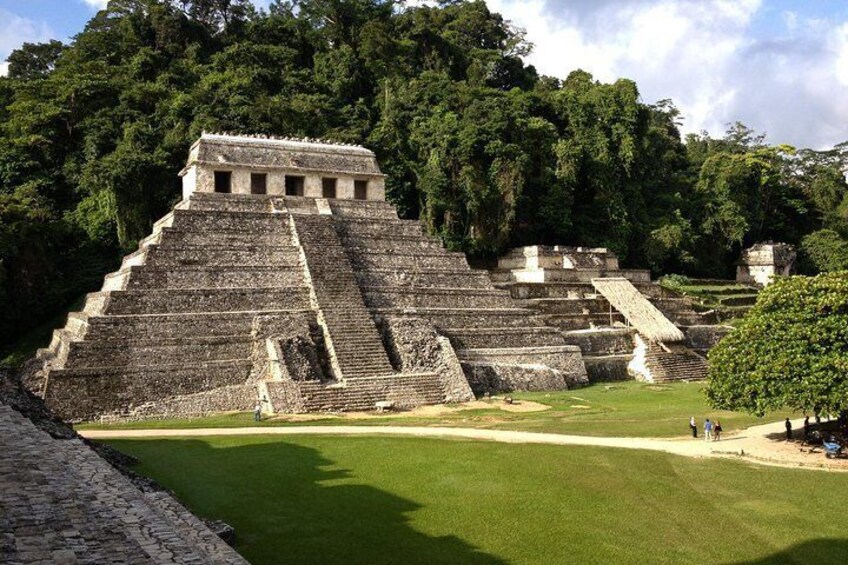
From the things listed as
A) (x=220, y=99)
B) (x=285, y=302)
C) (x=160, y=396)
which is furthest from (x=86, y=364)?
(x=220, y=99)

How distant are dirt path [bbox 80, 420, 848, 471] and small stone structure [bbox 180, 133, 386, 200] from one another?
14.0 meters

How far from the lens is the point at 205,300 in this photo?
26156mm

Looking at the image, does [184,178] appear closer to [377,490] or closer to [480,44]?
[377,490]

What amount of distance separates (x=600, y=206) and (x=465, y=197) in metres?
10.9

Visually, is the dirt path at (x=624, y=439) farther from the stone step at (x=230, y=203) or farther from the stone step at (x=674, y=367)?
the stone step at (x=230, y=203)

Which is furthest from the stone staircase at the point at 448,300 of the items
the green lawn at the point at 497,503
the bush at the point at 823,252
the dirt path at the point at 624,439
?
the bush at the point at 823,252

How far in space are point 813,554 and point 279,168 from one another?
26.2 metres

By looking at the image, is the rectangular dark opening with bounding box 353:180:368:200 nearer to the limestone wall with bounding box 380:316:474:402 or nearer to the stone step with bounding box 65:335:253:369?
the limestone wall with bounding box 380:316:474:402

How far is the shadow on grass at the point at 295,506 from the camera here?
35.6 feet

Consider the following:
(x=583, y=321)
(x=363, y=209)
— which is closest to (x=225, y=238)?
(x=363, y=209)

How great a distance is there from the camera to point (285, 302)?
27.4m

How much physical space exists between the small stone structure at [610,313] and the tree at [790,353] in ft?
40.9

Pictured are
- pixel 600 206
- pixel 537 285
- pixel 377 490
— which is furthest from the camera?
pixel 600 206

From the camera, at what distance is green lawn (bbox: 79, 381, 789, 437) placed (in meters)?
21.0
